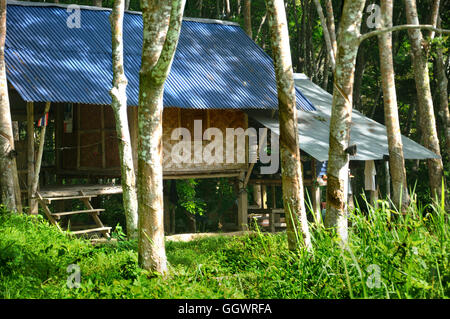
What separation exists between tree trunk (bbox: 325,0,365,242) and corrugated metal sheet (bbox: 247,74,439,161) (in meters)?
6.09

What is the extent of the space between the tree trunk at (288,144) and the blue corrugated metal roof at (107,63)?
5693mm

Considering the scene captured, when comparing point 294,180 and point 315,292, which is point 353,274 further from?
point 294,180

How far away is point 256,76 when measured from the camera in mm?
15422

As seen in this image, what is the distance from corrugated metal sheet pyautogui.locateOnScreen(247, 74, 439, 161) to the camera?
1397 centimetres

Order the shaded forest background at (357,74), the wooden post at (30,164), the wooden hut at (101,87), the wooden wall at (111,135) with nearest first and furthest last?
the wooden post at (30,164) < the wooden hut at (101,87) < the wooden wall at (111,135) < the shaded forest background at (357,74)

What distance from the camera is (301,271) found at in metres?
5.67

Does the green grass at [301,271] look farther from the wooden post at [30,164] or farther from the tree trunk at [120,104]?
the wooden post at [30,164]

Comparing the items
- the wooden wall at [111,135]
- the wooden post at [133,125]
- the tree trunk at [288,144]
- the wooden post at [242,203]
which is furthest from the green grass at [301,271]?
the wooden post at [242,203]

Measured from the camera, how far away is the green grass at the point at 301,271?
4934mm

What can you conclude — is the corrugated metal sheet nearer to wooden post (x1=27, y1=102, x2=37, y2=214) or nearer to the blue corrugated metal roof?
the blue corrugated metal roof

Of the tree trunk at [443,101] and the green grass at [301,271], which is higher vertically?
the tree trunk at [443,101]

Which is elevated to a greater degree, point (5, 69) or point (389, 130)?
point (5, 69)
